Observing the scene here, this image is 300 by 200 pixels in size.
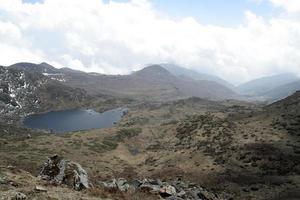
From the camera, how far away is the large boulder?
34019mm

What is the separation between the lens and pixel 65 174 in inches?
1414

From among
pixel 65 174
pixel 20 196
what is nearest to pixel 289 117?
pixel 65 174

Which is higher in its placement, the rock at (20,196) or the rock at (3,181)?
the rock at (20,196)

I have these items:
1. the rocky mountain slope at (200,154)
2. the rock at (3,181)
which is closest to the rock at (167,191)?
the rocky mountain slope at (200,154)

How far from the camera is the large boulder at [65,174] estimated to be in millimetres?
34019

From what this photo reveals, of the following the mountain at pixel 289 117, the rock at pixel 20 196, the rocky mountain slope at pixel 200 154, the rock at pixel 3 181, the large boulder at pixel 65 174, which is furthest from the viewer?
the mountain at pixel 289 117

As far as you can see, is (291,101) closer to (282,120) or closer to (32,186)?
(282,120)

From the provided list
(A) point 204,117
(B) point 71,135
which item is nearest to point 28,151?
(B) point 71,135

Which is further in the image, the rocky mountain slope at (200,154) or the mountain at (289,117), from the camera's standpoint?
the mountain at (289,117)

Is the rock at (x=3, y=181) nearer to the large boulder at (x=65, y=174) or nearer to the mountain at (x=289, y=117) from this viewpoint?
the large boulder at (x=65, y=174)

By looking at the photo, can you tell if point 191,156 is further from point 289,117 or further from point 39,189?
point 39,189

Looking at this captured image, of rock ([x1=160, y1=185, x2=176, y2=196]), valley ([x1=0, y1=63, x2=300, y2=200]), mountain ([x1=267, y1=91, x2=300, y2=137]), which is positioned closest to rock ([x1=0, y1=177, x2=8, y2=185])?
valley ([x1=0, y1=63, x2=300, y2=200])

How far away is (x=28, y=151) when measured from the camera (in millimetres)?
108188

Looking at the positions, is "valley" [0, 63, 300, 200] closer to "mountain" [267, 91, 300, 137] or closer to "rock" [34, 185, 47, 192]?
"mountain" [267, 91, 300, 137]
